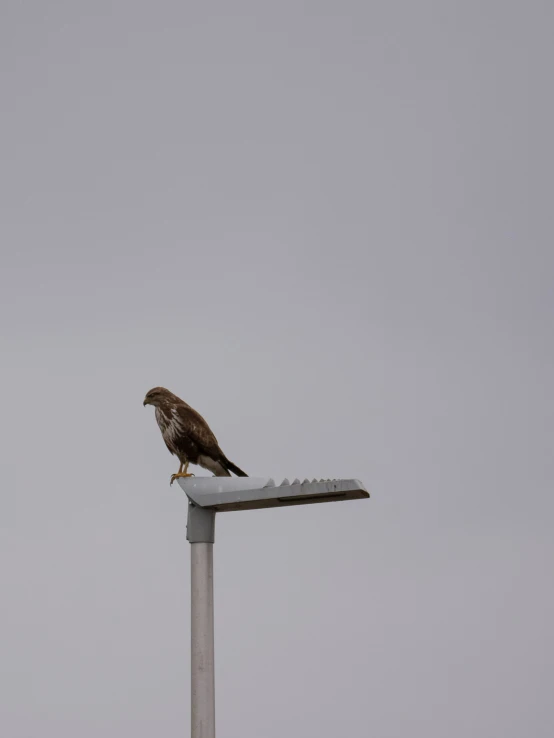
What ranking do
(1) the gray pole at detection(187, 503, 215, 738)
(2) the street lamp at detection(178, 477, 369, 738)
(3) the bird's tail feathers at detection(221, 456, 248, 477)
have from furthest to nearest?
(3) the bird's tail feathers at detection(221, 456, 248, 477), (1) the gray pole at detection(187, 503, 215, 738), (2) the street lamp at detection(178, 477, 369, 738)

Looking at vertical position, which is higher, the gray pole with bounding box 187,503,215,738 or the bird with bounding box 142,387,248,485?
the bird with bounding box 142,387,248,485

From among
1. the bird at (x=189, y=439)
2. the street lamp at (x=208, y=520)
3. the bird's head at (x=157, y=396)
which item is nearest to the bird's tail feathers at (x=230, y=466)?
the bird at (x=189, y=439)

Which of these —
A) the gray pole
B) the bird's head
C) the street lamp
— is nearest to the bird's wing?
the bird's head

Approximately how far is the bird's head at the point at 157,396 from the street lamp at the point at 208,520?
3207 millimetres

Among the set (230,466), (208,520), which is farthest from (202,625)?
(230,466)

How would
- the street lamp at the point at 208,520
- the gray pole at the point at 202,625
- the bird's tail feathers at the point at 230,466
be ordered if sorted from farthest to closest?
1. the bird's tail feathers at the point at 230,466
2. the gray pole at the point at 202,625
3. the street lamp at the point at 208,520

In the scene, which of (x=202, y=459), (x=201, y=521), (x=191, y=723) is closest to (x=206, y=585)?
Result: (x=201, y=521)

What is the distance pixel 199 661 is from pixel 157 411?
4.17 metres

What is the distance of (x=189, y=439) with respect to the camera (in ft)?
33.7

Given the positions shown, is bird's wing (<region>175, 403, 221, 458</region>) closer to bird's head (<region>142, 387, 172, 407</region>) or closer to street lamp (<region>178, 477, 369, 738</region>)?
bird's head (<region>142, 387, 172, 407</region>)

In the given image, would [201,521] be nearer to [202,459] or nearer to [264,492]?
[264,492]

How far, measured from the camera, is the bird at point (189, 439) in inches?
404

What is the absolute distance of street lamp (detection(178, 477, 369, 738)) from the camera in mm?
6633

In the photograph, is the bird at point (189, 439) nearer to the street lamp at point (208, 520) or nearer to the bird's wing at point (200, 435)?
the bird's wing at point (200, 435)
